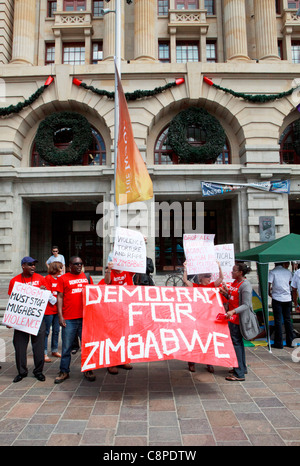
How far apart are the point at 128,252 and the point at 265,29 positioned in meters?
18.7

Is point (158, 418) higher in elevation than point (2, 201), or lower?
lower

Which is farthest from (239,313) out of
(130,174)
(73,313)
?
(130,174)

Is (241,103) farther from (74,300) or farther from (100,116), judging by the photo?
(74,300)

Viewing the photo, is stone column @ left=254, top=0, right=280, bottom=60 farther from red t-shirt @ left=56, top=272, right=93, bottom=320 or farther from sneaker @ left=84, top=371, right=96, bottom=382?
sneaker @ left=84, top=371, right=96, bottom=382

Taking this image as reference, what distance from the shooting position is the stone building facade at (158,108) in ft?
51.5

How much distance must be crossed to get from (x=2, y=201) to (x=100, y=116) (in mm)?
7104

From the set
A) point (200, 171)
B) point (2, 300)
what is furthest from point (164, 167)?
point (2, 300)

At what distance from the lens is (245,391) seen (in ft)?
14.4

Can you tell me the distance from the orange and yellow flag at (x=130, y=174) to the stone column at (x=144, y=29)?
1112cm

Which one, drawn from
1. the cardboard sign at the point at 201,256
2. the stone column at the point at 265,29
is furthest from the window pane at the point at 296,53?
the cardboard sign at the point at 201,256

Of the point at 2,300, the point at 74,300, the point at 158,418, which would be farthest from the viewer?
the point at 2,300

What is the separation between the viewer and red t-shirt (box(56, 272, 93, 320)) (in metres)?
4.88

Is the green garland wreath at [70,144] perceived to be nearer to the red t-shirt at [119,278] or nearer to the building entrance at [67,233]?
the building entrance at [67,233]

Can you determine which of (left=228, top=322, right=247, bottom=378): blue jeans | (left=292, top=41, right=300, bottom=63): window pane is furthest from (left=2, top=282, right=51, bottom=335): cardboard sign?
(left=292, top=41, right=300, bottom=63): window pane
